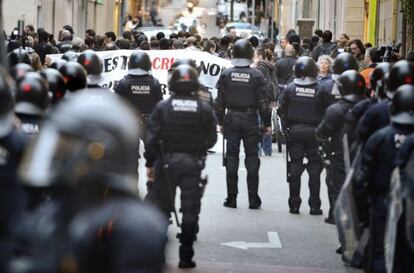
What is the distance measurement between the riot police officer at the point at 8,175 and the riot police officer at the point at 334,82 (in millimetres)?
8205

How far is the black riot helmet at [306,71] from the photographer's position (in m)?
15.5

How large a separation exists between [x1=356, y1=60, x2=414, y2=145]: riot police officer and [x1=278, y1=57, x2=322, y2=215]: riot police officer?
4.35 m

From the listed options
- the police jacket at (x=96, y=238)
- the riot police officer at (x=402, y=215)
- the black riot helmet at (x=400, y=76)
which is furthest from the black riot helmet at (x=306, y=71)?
the police jacket at (x=96, y=238)

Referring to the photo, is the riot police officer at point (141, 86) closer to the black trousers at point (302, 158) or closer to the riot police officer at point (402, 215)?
the black trousers at point (302, 158)

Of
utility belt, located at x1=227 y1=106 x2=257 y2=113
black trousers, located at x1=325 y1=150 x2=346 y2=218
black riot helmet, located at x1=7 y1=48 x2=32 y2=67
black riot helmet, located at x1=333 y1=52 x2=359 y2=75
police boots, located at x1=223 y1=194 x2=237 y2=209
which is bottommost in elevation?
police boots, located at x1=223 y1=194 x2=237 y2=209

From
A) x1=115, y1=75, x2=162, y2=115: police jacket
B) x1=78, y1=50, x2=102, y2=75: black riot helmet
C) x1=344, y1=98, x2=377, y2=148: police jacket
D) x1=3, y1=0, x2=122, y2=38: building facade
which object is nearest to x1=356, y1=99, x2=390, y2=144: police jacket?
x1=344, y1=98, x2=377, y2=148: police jacket

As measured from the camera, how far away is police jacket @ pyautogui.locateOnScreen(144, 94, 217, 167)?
11.9m

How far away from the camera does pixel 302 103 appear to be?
51.1 feet

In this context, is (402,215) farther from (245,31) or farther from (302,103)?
Result: (245,31)

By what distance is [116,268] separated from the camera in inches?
177

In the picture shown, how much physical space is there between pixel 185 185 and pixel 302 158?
4345mm

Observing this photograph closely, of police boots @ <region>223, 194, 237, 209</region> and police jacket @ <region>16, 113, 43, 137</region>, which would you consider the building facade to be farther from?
police jacket @ <region>16, 113, 43, 137</region>

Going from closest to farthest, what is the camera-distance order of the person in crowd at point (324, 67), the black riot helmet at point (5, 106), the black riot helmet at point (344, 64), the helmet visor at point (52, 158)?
the helmet visor at point (52, 158)
the black riot helmet at point (5, 106)
the black riot helmet at point (344, 64)
the person in crowd at point (324, 67)

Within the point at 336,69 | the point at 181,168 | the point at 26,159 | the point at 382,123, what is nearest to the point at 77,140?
the point at 26,159
